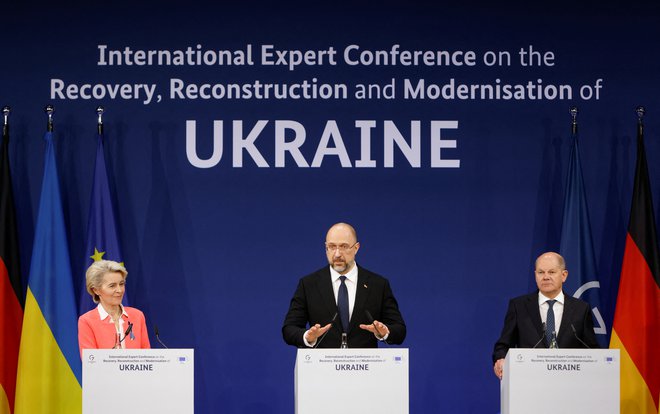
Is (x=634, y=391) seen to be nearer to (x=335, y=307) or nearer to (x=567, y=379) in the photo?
(x=567, y=379)

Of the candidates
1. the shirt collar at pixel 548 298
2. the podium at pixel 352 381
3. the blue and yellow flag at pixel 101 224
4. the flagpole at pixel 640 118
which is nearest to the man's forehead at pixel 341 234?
the podium at pixel 352 381

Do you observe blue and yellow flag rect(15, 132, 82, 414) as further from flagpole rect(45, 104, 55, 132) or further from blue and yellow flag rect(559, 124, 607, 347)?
blue and yellow flag rect(559, 124, 607, 347)

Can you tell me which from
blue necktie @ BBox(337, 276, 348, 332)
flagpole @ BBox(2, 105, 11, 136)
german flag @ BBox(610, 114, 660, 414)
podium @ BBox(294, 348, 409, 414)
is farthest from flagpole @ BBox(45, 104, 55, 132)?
german flag @ BBox(610, 114, 660, 414)

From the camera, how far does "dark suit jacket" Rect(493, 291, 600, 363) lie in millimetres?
5812

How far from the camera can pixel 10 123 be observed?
7145 mm

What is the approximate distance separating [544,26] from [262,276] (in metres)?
2.41

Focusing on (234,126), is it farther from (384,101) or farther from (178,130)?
(384,101)

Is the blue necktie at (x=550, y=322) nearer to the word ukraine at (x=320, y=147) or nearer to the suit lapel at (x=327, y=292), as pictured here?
the suit lapel at (x=327, y=292)

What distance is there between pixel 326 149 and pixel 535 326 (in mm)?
1933

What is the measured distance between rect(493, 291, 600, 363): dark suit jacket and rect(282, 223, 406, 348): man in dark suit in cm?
60

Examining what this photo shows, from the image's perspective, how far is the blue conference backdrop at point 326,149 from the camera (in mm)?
7062

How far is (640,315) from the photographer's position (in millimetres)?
6684

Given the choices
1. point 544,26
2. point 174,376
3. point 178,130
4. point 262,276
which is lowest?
point 174,376

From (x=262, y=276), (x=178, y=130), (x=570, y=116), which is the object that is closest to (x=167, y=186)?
(x=178, y=130)
